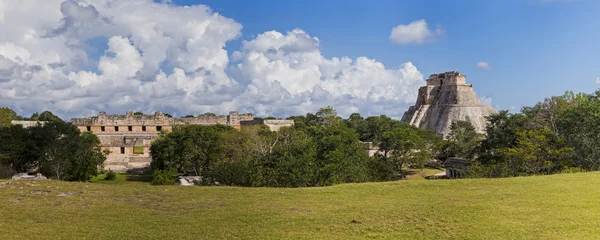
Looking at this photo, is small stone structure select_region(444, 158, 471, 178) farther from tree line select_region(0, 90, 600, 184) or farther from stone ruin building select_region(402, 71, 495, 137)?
stone ruin building select_region(402, 71, 495, 137)

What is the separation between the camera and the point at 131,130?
45500mm

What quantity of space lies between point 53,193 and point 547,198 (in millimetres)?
11293

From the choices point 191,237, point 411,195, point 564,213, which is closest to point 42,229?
point 191,237

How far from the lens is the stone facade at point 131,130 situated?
127 ft

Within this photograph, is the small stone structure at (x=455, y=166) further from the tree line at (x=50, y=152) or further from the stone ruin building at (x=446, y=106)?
the stone ruin building at (x=446, y=106)

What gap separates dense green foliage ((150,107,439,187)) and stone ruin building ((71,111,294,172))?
4.94 meters

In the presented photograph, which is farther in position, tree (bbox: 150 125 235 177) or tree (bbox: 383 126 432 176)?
tree (bbox: 150 125 235 177)

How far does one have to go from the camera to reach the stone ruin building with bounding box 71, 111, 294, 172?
127ft

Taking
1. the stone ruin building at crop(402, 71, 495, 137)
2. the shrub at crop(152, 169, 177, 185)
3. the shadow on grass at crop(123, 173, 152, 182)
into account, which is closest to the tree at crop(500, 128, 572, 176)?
the shrub at crop(152, 169, 177, 185)

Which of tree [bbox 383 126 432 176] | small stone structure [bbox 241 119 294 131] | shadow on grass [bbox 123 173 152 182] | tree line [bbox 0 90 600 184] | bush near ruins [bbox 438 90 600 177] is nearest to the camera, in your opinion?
tree line [bbox 0 90 600 184]

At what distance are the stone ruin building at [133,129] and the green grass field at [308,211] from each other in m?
27.0

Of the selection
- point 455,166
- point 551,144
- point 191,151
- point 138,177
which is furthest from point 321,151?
point 138,177

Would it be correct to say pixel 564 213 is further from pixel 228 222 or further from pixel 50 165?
pixel 50 165

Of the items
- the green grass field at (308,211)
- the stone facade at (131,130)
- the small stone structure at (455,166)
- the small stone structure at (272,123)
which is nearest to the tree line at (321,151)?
the small stone structure at (455,166)
